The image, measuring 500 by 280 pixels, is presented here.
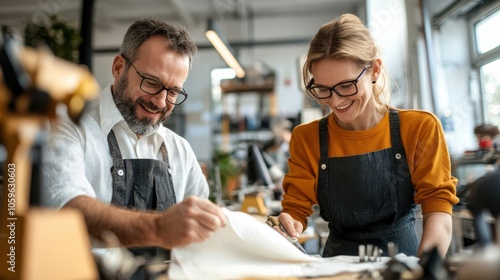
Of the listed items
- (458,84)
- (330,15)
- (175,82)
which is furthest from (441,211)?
(330,15)

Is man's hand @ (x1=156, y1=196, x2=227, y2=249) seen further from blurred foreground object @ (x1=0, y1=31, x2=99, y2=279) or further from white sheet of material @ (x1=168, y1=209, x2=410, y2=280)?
blurred foreground object @ (x1=0, y1=31, x2=99, y2=279)

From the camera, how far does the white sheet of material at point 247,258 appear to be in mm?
956

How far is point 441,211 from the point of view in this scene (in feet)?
4.56

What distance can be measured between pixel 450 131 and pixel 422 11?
1.08 meters

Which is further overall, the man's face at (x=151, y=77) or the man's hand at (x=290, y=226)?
the man's face at (x=151, y=77)

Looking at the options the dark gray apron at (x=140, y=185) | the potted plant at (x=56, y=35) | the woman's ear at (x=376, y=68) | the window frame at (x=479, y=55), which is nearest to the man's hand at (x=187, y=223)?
the dark gray apron at (x=140, y=185)

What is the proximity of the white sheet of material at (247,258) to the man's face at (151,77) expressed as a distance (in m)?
0.70

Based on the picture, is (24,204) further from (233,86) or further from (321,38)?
(233,86)

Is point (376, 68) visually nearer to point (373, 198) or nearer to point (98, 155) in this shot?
point (373, 198)

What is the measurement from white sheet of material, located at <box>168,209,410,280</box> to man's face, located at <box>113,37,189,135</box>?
699 mm

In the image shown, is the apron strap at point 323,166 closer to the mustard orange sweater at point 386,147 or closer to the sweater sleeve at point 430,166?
the mustard orange sweater at point 386,147

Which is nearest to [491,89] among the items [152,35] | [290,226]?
[290,226]

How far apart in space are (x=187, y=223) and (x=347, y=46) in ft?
3.03

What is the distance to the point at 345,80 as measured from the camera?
1497 millimetres
